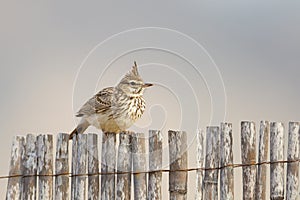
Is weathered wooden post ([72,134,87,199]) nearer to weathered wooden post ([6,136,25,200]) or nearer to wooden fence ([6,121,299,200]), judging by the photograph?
wooden fence ([6,121,299,200])

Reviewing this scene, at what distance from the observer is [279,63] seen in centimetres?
292

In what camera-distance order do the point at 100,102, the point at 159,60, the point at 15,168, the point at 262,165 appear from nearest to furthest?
the point at 15,168 < the point at 100,102 < the point at 262,165 < the point at 159,60

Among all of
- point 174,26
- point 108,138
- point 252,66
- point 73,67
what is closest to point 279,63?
point 252,66

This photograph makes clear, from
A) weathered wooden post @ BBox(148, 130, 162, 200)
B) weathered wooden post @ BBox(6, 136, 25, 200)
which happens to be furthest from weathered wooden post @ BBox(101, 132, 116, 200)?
weathered wooden post @ BBox(6, 136, 25, 200)

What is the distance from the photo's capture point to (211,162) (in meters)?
1.89

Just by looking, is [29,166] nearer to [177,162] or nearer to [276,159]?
[177,162]

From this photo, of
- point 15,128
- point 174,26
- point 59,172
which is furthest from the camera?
point 174,26

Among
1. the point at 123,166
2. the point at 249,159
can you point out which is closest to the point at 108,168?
the point at 123,166

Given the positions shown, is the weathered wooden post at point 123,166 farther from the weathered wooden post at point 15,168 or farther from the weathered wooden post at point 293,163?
the weathered wooden post at point 293,163

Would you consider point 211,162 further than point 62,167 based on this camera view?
Yes

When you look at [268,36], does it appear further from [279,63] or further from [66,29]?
[66,29]

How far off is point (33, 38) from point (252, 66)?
919mm

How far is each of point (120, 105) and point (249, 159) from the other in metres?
0.41

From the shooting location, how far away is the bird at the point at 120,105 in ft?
5.93
